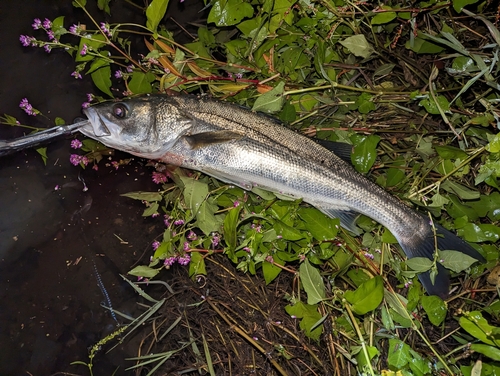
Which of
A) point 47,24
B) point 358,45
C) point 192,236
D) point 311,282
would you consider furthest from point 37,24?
point 311,282

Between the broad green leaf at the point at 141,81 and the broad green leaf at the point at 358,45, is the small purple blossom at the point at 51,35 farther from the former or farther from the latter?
the broad green leaf at the point at 358,45

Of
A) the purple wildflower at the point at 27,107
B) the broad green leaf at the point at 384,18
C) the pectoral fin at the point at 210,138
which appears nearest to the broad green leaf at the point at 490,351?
the pectoral fin at the point at 210,138

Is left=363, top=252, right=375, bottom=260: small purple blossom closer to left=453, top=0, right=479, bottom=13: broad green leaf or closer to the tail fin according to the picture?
the tail fin

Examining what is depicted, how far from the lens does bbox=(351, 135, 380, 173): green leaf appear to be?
8.43 ft

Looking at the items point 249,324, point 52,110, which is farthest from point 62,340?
point 52,110

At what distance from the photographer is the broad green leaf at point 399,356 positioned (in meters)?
2.14

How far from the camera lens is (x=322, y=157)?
2551 millimetres

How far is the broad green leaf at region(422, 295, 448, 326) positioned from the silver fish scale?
15.8 inches

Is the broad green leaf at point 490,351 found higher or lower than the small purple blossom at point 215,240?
higher

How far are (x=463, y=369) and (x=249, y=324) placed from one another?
1.34m

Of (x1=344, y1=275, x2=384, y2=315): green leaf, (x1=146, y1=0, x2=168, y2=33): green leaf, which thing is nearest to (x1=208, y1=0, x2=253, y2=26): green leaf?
(x1=146, y1=0, x2=168, y2=33): green leaf

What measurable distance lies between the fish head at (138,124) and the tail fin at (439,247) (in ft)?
5.35

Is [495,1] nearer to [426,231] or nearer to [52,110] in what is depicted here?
[426,231]

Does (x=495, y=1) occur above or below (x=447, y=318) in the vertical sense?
above
